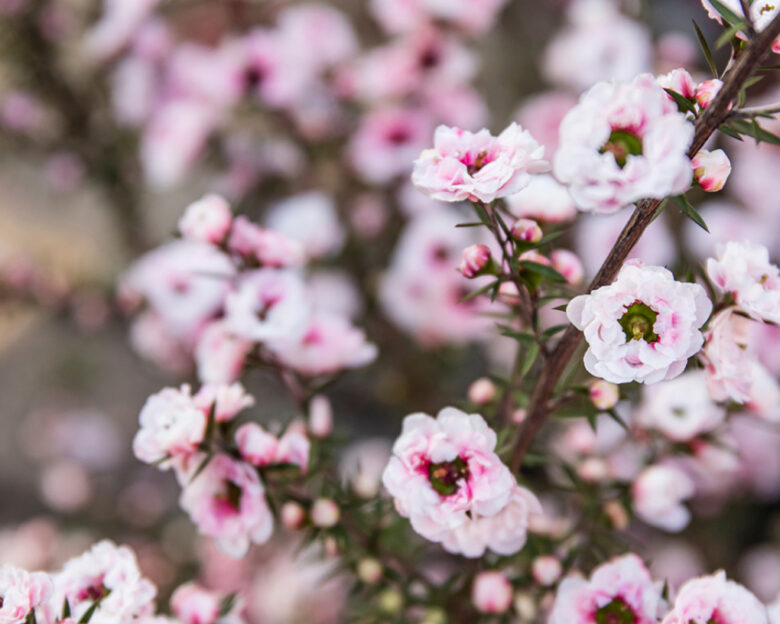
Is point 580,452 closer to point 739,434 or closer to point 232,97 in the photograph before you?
point 739,434

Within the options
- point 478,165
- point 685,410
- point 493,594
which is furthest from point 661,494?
point 478,165

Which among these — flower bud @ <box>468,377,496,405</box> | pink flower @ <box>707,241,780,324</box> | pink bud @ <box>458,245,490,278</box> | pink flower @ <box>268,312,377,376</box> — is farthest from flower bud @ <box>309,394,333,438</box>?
pink flower @ <box>707,241,780,324</box>

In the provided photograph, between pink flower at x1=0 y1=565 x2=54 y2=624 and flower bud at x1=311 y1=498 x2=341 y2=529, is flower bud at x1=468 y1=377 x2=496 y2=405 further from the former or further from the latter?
pink flower at x1=0 y1=565 x2=54 y2=624

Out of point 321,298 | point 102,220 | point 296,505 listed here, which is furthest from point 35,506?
point 296,505

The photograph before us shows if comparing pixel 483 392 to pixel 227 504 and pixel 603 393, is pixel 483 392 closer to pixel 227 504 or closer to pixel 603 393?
pixel 603 393

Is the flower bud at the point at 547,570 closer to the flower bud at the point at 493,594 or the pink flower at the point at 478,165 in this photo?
the flower bud at the point at 493,594

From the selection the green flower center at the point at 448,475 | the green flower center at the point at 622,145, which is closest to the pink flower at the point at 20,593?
the green flower center at the point at 448,475
